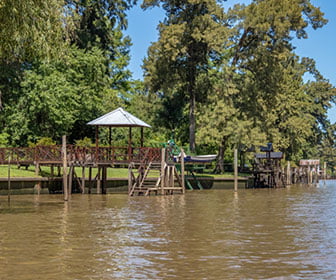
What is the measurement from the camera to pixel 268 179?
180ft

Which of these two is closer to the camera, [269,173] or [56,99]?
[56,99]

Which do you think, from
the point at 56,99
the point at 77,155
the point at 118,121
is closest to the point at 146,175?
the point at 118,121

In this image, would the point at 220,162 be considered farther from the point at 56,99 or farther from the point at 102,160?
the point at 102,160

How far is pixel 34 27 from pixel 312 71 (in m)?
72.7

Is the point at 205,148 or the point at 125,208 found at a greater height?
the point at 205,148

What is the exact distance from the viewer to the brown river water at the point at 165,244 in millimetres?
11359

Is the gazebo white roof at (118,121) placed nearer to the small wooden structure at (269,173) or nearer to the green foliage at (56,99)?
the green foliage at (56,99)

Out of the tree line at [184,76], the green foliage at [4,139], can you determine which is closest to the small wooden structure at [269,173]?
the tree line at [184,76]

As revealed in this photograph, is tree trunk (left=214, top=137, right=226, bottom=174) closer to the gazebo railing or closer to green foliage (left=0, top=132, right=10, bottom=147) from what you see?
the gazebo railing

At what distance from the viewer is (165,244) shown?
1488 centimetres

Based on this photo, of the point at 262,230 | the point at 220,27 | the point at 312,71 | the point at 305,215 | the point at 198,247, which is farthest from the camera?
the point at 312,71

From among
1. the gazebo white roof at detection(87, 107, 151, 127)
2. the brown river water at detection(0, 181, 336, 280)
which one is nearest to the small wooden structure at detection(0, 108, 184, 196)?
the gazebo white roof at detection(87, 107, 151, 127)

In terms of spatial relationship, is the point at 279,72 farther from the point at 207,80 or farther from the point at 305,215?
the point at 305,215

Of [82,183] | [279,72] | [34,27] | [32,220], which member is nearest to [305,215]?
[32,220]
